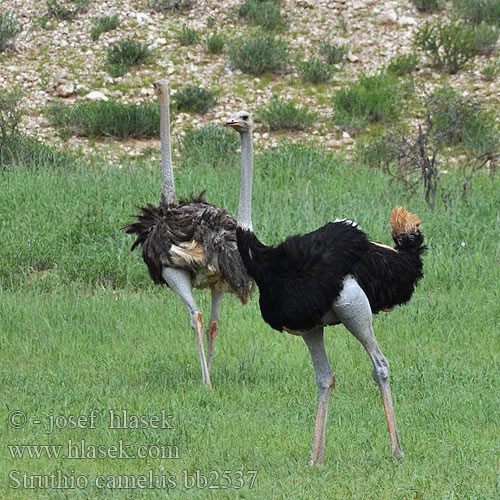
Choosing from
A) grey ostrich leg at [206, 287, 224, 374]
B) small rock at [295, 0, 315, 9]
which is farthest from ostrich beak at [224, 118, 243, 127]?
small rock at [295, 0, 315, 9]

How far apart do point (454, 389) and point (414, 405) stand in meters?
0.38

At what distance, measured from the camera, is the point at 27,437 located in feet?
19.5

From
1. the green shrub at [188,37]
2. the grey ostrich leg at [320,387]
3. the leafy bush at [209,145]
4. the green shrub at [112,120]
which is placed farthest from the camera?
the green shrub at [188,37]

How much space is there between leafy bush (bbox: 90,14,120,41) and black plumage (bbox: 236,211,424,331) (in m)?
14.7

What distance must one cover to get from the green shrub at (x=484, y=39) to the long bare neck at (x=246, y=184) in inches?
529

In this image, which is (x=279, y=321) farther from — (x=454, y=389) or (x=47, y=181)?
(x=47, y=181)

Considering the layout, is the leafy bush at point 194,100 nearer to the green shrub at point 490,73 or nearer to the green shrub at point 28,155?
the green shrub at point 28,155

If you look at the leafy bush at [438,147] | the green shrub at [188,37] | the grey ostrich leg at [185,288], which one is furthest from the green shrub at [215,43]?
the grey ostrich leg at [185,288]

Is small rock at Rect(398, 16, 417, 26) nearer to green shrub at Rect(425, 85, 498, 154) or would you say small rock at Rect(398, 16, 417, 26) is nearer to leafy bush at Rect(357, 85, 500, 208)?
leafy bush at Rect(357, 85, 500, 208)

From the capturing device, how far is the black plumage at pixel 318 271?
16.5 feet

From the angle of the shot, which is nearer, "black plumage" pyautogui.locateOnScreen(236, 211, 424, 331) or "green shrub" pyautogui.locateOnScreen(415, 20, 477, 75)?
"black plumage" pyautogui.locateOnScreen(236, 211, 424, 331)

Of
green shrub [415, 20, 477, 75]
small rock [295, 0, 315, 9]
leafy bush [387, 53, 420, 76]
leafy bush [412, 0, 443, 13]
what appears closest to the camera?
green shrub [415, 20, 477, 75]

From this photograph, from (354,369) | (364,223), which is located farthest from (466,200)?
(354,369)

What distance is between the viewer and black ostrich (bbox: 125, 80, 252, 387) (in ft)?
23.0
